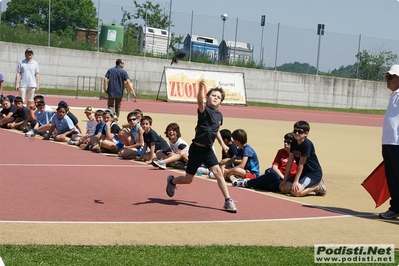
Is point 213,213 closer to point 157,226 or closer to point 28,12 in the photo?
point 157,226

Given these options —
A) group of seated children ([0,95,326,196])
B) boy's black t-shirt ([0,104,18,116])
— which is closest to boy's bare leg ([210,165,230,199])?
group of seated children ([0,95,326,196])

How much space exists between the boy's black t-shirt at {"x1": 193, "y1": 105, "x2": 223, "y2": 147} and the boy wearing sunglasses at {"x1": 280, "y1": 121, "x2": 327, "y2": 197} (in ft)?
5.91

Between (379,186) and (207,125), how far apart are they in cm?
276

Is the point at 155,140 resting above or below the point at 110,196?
above

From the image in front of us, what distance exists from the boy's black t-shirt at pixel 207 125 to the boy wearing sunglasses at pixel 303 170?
1.80 metres

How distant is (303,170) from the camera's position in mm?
10969

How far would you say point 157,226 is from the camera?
820 centimetres

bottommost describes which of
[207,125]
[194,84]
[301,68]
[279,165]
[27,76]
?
[279,165]

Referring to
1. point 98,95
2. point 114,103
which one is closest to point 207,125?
point 114,103

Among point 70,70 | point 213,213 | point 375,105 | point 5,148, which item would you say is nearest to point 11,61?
point 70,70

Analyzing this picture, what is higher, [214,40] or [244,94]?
[214,40]

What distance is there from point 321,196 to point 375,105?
3883cm

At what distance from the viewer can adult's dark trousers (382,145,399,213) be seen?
29.9 feet

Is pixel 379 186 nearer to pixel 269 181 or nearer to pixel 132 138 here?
pixel 269 181
